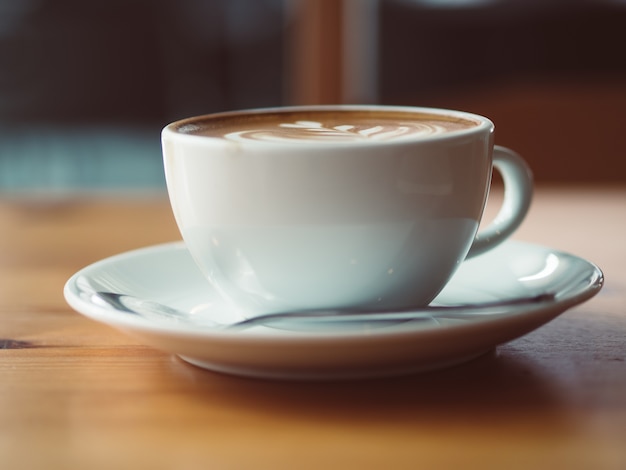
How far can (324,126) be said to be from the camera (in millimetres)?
535

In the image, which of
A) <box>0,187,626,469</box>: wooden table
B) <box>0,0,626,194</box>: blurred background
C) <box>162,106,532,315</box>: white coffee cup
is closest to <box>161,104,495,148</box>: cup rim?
<box>162,106,532,315</box>: white coffee cup

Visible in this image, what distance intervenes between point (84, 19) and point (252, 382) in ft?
7.63

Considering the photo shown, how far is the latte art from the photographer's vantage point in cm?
49

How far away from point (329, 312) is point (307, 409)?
0.06 metres

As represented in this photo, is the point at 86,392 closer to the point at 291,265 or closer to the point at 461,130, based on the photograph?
the point at 291,265

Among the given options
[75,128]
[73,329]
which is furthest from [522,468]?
[75,128]

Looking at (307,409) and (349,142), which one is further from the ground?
(349,142)

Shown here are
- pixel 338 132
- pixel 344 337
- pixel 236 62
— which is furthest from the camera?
pixel 236 62

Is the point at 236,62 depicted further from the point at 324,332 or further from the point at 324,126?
the point at 324,332

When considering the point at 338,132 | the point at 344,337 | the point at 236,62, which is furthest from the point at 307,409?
the point at 236,62

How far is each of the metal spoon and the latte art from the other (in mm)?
99

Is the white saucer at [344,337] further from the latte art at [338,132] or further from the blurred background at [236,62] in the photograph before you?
the blurred background at [236,62]

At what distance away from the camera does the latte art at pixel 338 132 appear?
0.49 m

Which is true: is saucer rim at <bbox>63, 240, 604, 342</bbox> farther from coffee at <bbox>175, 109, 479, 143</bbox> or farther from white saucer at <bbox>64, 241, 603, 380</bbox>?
coffee at <bbox>175, 109, 479, 143</bbox>
